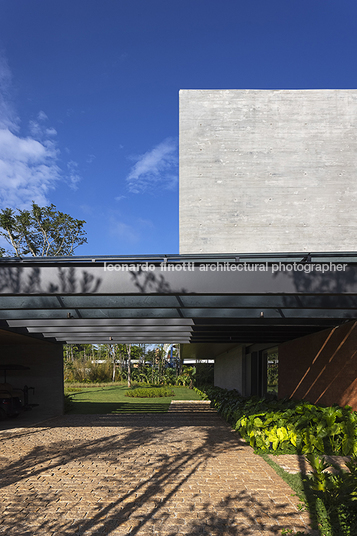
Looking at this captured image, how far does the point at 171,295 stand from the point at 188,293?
1.02 ft

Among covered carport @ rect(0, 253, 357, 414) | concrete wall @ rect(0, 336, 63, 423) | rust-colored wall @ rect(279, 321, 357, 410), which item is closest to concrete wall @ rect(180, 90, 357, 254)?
covered carport @ rect(0, 253, 357, 414)

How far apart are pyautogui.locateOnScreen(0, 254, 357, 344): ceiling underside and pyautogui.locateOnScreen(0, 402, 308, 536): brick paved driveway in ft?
9.94

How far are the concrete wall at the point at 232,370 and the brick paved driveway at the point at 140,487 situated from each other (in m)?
9.01

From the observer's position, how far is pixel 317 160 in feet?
43.6

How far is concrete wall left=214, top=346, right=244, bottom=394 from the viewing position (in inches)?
777

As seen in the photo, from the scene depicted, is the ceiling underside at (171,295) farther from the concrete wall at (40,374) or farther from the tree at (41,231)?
the tree at (41,231)

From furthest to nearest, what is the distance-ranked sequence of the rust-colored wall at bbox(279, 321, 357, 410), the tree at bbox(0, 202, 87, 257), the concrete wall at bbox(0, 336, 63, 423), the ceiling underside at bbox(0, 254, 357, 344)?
the tree at bbox(0, 202, 87, 257)
the concrete wall at bbox(0, 336, 63, 423)
the rust-colored wall at bbox(279, 321, 357, 410)
the ceiling underside at bbox(0, 254, 357, 344)

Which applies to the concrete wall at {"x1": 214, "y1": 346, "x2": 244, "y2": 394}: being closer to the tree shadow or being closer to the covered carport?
the covered carport

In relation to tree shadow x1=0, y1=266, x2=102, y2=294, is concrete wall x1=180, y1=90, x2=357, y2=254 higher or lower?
higher

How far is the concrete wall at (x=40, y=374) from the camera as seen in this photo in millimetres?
16719

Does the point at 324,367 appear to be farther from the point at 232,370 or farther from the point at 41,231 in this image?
the point at 41,231

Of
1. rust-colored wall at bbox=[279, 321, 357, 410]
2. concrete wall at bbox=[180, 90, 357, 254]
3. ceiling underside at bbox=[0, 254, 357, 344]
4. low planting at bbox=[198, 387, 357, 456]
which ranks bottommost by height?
low planting at bbox=[198, 387, 357, 456]

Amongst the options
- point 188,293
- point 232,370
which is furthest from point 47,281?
point 232,370

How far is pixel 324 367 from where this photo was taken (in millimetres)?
10406
